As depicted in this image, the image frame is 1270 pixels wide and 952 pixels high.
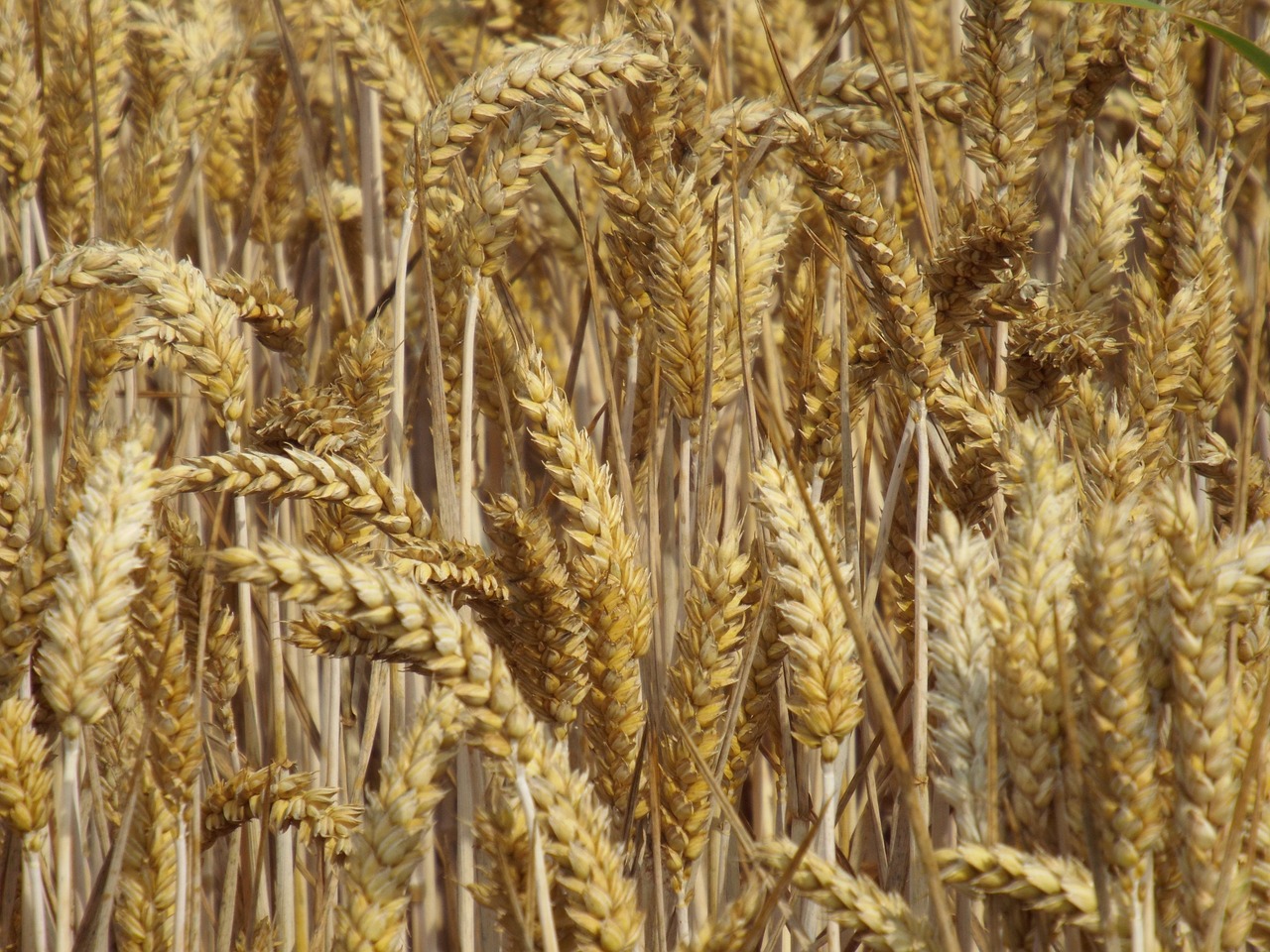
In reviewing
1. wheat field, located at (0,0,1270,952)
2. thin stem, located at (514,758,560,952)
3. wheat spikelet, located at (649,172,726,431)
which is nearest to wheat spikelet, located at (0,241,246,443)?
wheat field, located at (0,0,1270,952)

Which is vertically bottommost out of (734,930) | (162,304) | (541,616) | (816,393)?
(734,930)

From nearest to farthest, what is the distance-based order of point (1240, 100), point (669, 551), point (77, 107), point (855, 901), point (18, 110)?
point (855, 901)
point (669, 551)
point (1240, 100)
point (18, 110)
point (77, 107)

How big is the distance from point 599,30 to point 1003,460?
36.4 inches

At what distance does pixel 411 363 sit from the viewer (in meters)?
2.50

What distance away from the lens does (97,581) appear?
99 cm

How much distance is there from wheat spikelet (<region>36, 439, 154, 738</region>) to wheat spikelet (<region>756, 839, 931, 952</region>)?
2.12 ft

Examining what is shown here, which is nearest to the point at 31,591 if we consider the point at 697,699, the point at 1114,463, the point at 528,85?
the point at 697,699

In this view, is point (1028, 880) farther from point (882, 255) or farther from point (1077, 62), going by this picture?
point (1077, 62)

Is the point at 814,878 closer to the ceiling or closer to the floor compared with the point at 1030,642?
closer to the floor

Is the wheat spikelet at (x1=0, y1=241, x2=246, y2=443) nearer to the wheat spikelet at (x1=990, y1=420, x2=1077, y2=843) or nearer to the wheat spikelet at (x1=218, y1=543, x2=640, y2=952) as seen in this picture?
the wheat spikelet at (x1=218, y1=543, x2=640, y2=952)

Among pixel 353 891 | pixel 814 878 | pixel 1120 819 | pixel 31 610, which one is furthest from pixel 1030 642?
pixel 31 610

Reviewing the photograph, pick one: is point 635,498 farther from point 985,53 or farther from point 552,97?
point 985,53

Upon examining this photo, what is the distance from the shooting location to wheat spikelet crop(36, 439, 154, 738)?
0.98 metres

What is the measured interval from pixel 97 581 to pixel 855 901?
2.47ft
